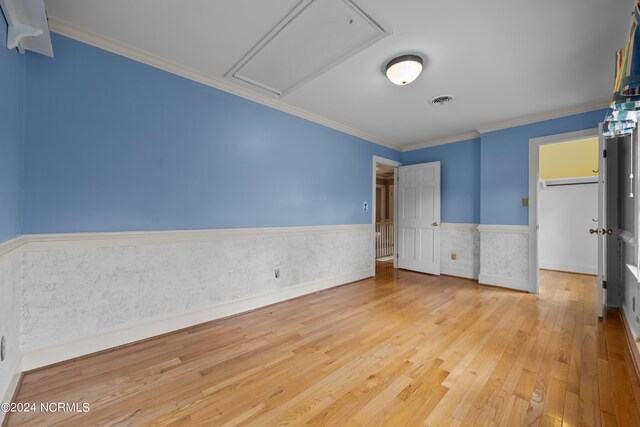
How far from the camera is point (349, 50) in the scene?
220cm

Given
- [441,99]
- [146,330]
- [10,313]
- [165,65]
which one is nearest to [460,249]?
[441,99]

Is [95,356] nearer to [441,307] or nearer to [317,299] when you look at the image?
[317,299]

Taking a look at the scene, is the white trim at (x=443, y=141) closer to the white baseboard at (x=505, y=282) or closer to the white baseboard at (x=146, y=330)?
the white baseboard at (x=505, y=282)

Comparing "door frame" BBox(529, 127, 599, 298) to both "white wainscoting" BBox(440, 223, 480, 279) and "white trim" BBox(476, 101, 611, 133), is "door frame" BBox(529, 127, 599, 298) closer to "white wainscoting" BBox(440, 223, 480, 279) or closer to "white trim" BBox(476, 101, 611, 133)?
"white trim" BBox(476, 101, 611, 133)

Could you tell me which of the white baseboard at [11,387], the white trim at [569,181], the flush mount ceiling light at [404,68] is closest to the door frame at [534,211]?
the white trim at [569,181]

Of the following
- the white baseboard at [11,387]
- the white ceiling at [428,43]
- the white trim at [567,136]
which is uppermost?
the white ceiling at [428,43]

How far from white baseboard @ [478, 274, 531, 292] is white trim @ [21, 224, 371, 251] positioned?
121 inches

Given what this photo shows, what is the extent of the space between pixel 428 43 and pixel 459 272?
149 inches

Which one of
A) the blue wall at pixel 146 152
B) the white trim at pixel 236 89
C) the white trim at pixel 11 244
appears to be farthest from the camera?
the white trim at pixel 236 89

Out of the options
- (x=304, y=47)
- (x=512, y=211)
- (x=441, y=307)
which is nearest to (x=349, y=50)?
(x=304, y=47)

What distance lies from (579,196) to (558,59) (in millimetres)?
3563

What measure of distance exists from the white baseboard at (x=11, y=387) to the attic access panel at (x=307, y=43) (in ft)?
9.07

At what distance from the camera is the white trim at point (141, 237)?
1875 mm

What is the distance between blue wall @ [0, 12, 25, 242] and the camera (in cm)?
142
